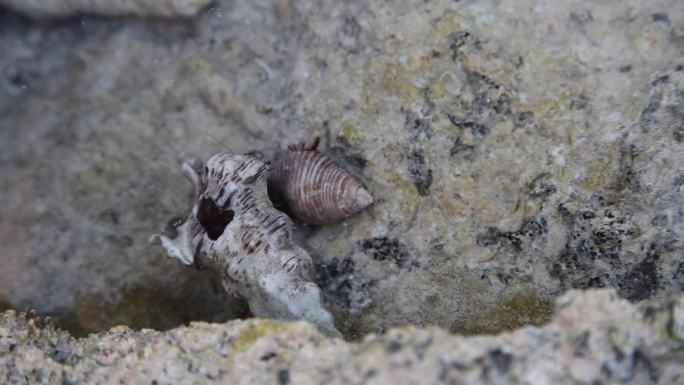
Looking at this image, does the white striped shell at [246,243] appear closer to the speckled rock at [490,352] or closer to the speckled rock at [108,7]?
the speckled rock at [490,352]

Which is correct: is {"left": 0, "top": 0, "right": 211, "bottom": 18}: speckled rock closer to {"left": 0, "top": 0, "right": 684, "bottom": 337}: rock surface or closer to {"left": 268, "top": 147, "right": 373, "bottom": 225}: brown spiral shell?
{"left": 0, "top": 0, "right": 684, "bottom": 337}: rock surface

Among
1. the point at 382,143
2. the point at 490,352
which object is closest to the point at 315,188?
the point at 382,143

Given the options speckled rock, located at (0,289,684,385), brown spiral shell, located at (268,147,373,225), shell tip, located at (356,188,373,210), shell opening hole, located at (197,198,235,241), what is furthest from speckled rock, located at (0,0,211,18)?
speckled rock, located at (0,289,684,385)

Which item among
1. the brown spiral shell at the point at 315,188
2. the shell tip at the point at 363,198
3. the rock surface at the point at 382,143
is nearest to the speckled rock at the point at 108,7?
the rock surface at the point at 382,143

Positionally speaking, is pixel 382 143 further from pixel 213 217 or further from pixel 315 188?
pixel 213 217


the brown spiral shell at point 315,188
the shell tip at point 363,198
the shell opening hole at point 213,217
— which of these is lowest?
the shell opening hole at point 213,217

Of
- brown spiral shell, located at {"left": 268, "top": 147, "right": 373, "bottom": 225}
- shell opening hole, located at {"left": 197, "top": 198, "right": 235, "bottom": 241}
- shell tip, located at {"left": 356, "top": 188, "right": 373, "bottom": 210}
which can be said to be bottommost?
shell opening hole, located at {"left": 197, "top": 198, "right": 235, "bottom": 241}

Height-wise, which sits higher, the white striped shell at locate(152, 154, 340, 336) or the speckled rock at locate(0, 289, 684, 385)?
the speckled rock at locate(0, 289, 684, 385)
